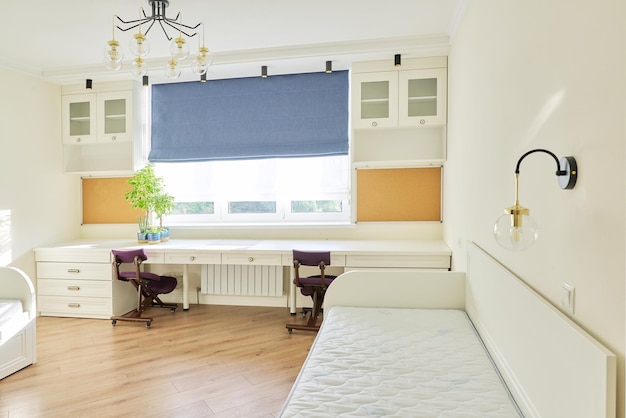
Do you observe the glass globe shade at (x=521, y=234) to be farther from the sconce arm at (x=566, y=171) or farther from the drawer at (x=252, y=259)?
the drawer at (x=252, y=259)

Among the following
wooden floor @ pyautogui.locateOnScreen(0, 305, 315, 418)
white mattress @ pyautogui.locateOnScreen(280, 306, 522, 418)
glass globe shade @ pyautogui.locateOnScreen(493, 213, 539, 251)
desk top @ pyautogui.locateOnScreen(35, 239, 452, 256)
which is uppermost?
glass globe shade @ pyautogui.locateOnScreen(493, 213, 539, 251)

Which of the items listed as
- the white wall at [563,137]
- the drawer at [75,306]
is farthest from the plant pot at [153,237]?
the white wall at [563,137]

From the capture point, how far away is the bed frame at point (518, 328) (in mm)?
917

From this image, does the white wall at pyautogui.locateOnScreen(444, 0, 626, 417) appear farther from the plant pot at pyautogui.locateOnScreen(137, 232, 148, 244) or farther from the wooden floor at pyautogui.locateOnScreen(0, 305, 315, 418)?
the plant pot at pyautogui.locateOnScreen(137, 232, 148, 244)

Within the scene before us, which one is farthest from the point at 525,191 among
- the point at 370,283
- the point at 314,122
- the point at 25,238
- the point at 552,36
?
the point at 25,238

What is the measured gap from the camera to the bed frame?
92cm

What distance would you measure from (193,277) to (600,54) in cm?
403

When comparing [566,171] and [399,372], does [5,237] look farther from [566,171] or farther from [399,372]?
[566,171]

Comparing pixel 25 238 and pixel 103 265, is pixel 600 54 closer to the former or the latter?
pixel 103 265

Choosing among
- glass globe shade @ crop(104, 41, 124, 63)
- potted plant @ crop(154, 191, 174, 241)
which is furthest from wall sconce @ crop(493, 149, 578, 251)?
potted plant @ crop(154, 191, 174, 241)

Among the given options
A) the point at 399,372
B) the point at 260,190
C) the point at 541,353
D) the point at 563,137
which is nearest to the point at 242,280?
the point at 260,190

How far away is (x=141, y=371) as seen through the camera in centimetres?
264

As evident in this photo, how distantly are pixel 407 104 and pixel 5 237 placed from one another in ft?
12.8

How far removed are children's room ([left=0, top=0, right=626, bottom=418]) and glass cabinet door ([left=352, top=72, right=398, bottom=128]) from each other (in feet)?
0.07
